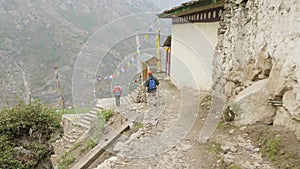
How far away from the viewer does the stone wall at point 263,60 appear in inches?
164

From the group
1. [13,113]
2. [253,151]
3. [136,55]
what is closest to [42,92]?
[136,55]

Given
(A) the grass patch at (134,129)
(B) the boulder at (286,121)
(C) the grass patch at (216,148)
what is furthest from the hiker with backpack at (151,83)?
(B) the boulder at (286,121)

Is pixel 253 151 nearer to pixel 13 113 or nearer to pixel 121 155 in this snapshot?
pixel 121 155

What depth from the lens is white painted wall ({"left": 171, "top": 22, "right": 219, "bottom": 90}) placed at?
8.39 m

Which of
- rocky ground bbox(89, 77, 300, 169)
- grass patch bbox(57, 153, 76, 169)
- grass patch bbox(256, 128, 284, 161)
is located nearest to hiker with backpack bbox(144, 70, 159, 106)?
rocky ground bbox(89, 77, 300, 169)

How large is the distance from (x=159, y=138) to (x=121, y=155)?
1.13m

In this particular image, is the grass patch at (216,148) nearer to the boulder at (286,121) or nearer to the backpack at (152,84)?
the boulder at (286,121)

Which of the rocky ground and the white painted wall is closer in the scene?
the rocky ground

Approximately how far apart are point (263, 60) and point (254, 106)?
1002 mm

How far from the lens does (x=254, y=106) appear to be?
5.11m

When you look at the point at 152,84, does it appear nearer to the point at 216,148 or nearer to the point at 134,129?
the point at 134,129

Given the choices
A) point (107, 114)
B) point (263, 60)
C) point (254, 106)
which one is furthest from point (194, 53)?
point (254, 106)

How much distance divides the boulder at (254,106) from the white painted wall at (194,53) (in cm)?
302

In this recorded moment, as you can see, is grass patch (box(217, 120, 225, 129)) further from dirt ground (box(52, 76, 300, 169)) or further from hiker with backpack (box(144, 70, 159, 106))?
hiker with backpack (box(144, 70, 159, 106))
